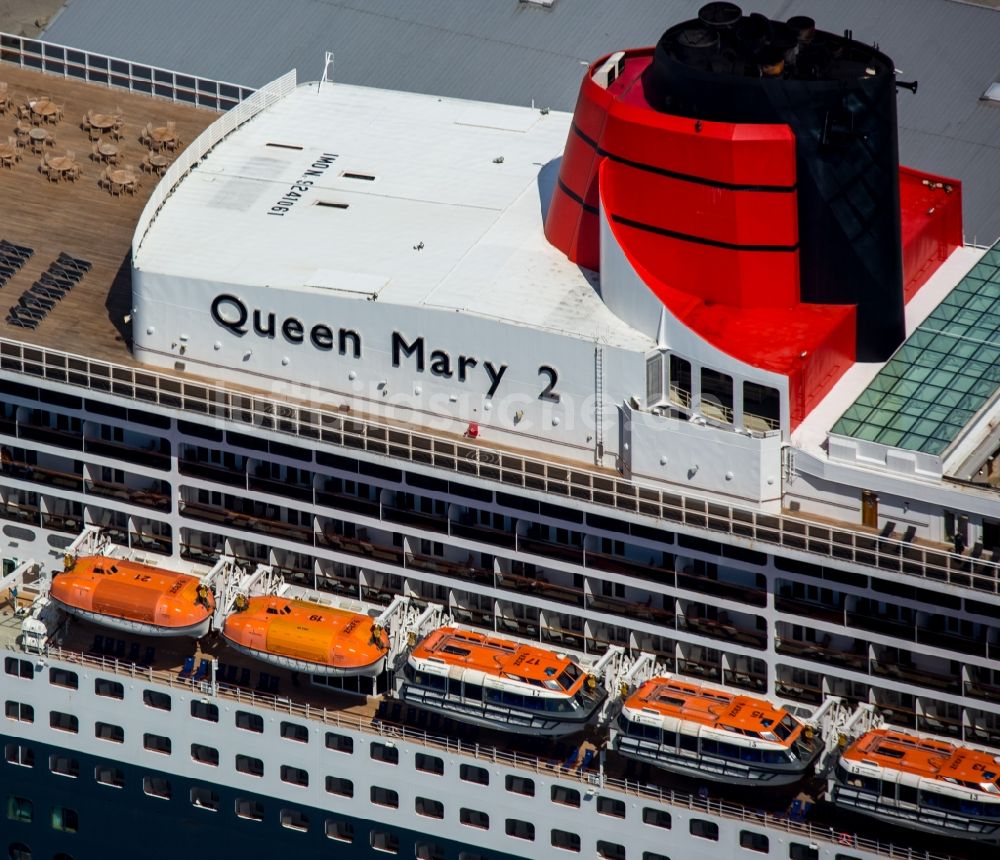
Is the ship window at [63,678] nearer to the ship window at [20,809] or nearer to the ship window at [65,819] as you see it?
the ship window at [65,819]

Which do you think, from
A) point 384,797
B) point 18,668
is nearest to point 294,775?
point 384,797

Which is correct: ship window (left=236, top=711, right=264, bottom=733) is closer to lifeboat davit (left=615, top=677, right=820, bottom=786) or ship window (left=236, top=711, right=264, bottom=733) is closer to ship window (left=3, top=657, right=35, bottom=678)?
ship window (left=3, top=657, right=35, bottom=678)

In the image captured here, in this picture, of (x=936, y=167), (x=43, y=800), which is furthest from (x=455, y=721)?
(x=936, y=167)

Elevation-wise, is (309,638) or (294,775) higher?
(309,638)

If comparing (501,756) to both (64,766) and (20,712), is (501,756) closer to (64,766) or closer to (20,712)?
(64,766)

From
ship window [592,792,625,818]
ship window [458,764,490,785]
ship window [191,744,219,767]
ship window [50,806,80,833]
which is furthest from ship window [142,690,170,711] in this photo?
ship window [592,792,625,818]

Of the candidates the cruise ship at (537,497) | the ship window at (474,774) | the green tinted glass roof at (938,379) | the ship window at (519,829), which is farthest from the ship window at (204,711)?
the green tinted glass roof at (938,379)
